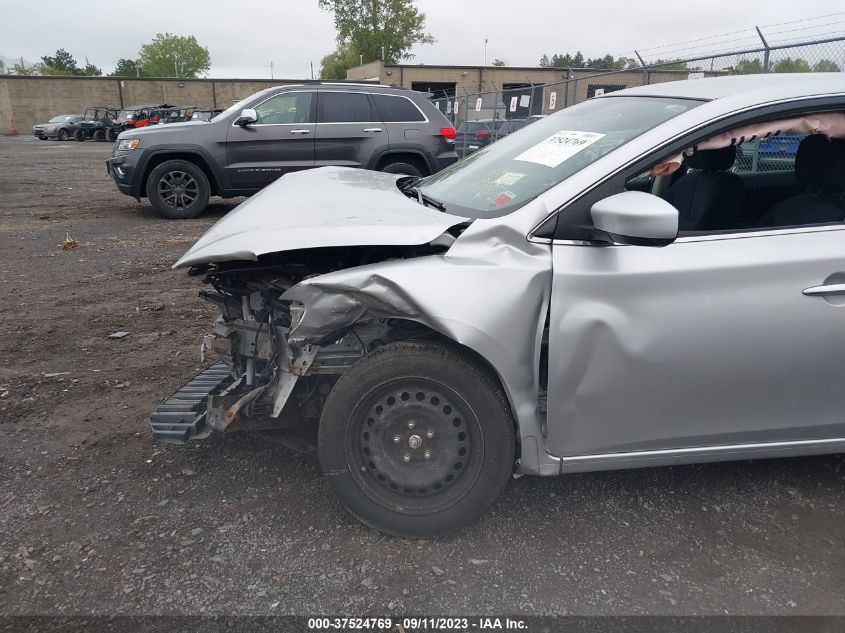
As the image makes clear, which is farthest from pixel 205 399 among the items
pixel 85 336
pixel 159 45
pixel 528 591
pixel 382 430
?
pixel 159 45

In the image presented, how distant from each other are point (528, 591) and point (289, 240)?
158 cm

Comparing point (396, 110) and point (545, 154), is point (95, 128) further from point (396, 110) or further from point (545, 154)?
point (545, 154)

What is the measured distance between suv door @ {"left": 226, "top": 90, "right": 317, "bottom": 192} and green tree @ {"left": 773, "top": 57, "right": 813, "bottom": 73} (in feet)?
20.4

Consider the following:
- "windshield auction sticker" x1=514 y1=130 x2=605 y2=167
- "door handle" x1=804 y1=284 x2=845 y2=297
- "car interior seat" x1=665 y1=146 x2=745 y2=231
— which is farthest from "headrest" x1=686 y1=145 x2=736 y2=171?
"door handle" x1=804 y1=284 x2=845 y2=297

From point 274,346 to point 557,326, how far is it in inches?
46.2

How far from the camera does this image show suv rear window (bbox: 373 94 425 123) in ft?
32.7

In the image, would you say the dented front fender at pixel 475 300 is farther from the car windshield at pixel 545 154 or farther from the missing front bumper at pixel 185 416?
the missing front bumper at pixel 185 416

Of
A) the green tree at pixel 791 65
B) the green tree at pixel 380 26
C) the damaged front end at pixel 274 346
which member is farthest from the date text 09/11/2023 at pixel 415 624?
the green tree at pixel 380 26

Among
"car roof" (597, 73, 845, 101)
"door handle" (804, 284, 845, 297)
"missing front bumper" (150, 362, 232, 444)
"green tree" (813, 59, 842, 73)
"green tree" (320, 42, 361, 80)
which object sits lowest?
"missing front bumper" (150, 362, 232, 444)

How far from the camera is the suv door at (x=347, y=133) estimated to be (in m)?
9.84

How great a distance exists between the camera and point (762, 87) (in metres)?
2.70

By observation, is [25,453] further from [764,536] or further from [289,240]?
[764,536]

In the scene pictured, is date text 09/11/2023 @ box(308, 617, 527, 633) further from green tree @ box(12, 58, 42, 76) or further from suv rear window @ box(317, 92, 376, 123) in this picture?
green tree @ box(12, 58, 42, 76)

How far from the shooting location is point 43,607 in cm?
230
